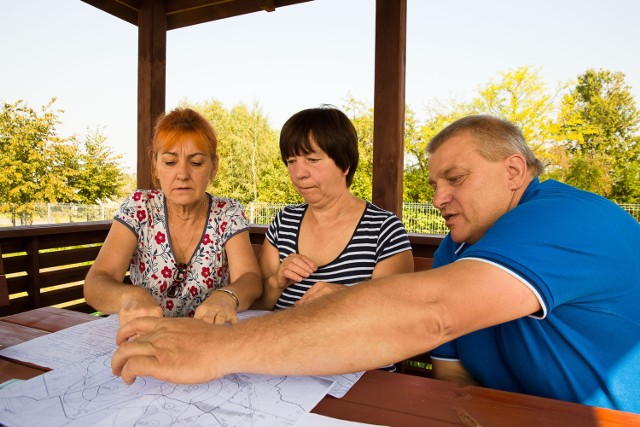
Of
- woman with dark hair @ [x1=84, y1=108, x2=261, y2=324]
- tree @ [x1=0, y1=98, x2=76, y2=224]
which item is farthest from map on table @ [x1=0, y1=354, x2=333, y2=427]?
tree @ [x1=0, y1=98, x2=76, y2=224]

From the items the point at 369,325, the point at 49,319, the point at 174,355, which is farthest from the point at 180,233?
the point at 369,325

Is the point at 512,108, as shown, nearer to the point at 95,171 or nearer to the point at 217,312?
the point at 217,312

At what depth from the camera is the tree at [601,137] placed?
530 inches

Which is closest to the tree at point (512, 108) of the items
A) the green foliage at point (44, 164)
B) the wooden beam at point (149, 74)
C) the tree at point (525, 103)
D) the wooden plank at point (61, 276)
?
the tree at point (525, 103)

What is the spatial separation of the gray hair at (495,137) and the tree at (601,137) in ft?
47.1

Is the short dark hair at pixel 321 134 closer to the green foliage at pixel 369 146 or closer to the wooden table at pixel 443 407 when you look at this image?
the wooden table at pixel 443 407

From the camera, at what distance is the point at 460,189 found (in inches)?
41.3

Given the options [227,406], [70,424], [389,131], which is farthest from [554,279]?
[389,131]

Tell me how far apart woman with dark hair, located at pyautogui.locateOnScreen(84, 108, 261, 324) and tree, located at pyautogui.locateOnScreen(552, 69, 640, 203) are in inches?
567

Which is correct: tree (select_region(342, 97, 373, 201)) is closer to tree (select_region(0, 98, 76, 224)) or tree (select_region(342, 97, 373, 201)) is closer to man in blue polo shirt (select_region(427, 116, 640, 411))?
man in blue polo shirt (select_region(427, 116, 640, 411))

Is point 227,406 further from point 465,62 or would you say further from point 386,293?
point 465,62

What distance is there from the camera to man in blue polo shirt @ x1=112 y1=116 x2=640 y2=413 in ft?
2.21

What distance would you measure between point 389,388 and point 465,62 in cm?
1922

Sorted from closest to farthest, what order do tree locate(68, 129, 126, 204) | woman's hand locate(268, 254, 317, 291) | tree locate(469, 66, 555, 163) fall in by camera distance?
woman's hand locate(268, 254, 317, 291) < tree locate(469, 66, 555, 163) < tree locate(68, 129, 126, 204)
